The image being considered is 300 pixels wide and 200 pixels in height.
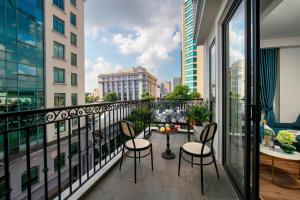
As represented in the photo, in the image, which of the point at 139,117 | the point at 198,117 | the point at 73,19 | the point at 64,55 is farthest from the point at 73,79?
the point at 198,117

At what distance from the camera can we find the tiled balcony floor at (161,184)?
62.7 inches

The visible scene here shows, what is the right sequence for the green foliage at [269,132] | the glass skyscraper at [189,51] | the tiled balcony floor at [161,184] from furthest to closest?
the glass skyscraper at [189,51] → the green foliage at [269,132] → the tiled balcony floor at [161,184]

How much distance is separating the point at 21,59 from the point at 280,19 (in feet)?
36.4

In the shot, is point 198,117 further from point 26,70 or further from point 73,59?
point 73,59

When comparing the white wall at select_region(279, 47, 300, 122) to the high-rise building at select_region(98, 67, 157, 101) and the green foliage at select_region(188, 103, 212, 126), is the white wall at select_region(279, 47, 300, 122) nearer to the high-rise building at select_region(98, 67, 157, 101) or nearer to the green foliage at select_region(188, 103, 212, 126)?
the green foliage at select_region(188, 103, 212, 126)

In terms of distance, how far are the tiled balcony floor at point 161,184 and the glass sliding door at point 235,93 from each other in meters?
0.24

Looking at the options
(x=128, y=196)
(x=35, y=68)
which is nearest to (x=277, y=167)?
(x=128, y=196)

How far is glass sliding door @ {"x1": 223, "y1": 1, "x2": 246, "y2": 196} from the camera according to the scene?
1.60 metres

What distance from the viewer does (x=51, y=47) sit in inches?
368

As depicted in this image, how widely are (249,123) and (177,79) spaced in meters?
61.8

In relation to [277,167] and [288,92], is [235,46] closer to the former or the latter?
[277,167]

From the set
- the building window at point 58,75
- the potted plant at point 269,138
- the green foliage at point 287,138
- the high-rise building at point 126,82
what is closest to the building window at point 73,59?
the building window at point 58,75

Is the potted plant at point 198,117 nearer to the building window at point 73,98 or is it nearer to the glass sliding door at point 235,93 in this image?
the glass sliding door at point 235,93

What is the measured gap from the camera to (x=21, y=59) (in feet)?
24.8
